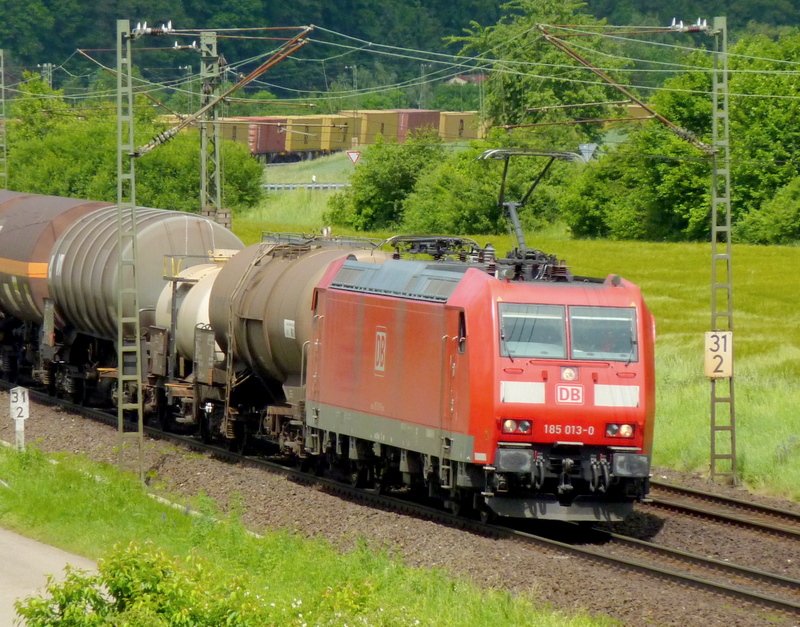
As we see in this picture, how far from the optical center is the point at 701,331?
137 feet

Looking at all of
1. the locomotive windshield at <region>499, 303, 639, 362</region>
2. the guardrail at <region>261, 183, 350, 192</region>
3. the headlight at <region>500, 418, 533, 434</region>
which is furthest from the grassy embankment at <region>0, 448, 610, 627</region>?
the guardrail at <region>261, 183, 350, 192</region>

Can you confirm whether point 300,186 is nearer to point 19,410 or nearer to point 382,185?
point 382,185

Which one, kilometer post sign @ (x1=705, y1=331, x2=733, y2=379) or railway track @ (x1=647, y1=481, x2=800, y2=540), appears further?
kilometer post sign @ (x1=705, y1=331, x2=733, y2=379)

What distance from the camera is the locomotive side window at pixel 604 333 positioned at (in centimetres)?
1773

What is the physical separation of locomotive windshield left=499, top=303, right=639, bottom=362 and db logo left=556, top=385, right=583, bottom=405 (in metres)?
0.36

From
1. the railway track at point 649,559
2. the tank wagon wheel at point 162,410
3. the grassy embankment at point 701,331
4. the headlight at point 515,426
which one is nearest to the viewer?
the railway track at point 649,559

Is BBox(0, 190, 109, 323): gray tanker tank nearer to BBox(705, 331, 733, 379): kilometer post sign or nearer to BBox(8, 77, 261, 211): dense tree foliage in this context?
BBox(705, 331, 733, 379): kilometer post sign

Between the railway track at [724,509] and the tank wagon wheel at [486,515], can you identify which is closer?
the tank wagon wheel at [486,515]

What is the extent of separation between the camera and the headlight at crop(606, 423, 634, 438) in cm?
1756

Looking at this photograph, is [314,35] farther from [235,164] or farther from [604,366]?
[604,366]

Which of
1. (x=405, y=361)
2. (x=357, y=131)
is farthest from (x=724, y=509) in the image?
(x=357, y=131)

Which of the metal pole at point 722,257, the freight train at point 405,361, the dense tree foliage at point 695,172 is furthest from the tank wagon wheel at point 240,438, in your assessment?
the dense tree foliage at point 695,172

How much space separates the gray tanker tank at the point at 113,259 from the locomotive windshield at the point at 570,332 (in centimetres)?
1130

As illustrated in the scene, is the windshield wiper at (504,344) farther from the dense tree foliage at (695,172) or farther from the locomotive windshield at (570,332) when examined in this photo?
the dense tree foliage at (695,172)
